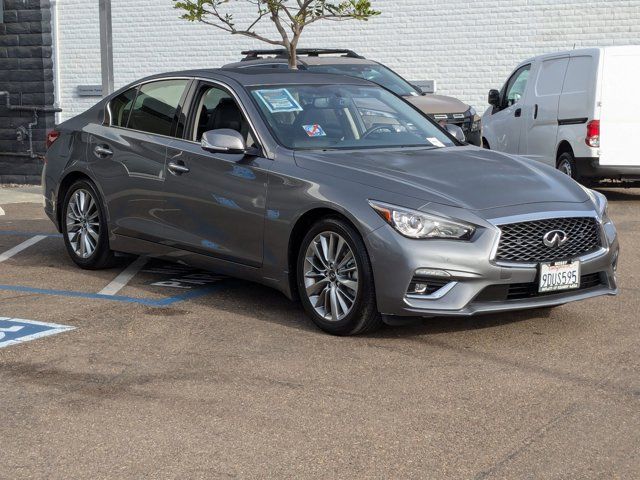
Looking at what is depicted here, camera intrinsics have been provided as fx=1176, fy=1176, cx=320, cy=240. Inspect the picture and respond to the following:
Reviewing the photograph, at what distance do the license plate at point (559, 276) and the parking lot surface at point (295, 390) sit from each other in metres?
0.32

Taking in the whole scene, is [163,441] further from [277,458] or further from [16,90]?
[16,90]

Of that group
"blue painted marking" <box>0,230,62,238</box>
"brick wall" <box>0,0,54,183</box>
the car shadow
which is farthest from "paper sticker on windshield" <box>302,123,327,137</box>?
"brick wall" <box>0,0,54,183</box>

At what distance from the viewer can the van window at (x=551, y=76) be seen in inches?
594

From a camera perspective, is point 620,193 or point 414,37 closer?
point 620,193

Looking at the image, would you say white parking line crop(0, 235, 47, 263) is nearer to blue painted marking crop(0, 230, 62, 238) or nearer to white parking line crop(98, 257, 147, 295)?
blue painted marking crop(0, 230, 62, 238)

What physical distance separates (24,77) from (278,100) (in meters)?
10.4

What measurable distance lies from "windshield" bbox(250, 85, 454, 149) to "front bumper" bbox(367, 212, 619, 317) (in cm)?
130

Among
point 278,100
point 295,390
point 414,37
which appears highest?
point 278,100

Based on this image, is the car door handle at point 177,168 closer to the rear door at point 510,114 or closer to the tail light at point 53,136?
the tail light at point 53,136

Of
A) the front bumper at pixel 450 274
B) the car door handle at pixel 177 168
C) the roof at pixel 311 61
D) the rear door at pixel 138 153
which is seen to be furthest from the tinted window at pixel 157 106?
the roof at pixel 311 61

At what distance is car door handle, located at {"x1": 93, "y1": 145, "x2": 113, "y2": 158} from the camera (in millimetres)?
8898

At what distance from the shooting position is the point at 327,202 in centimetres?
690

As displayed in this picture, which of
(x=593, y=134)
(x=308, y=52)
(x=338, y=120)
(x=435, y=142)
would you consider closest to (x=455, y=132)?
(x=435, y=142)

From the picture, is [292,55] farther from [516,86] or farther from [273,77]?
[273,77]
